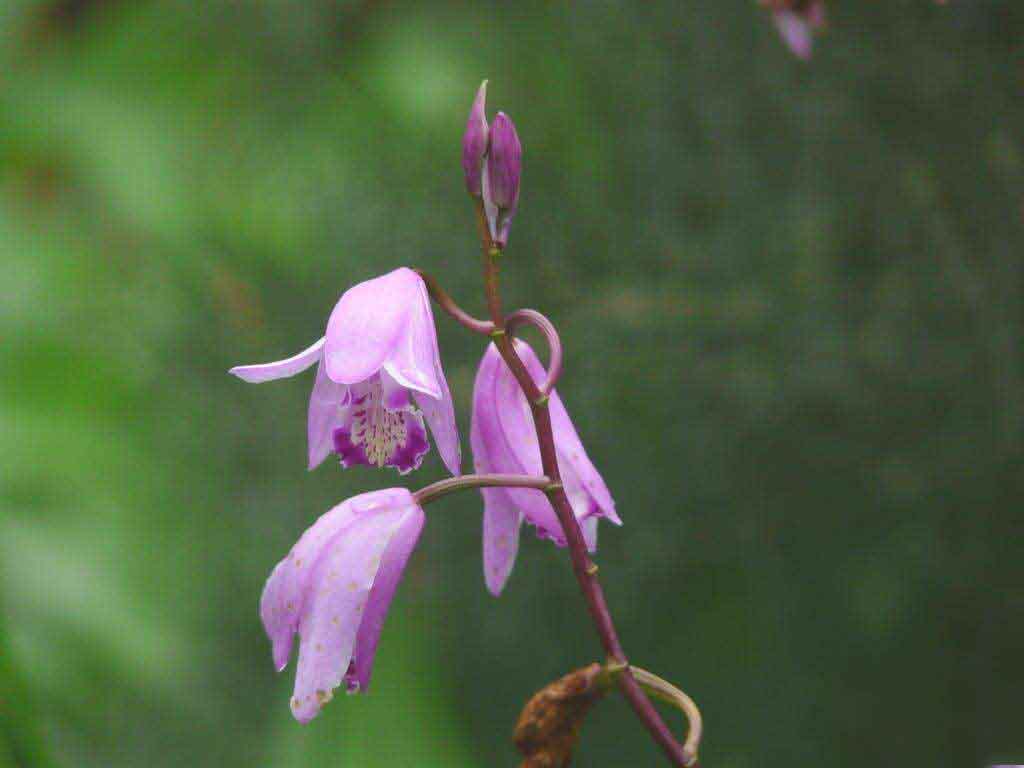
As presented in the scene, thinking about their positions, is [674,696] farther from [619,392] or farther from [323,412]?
[619,392]

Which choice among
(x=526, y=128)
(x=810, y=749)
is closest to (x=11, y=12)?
(x=526, y=128)

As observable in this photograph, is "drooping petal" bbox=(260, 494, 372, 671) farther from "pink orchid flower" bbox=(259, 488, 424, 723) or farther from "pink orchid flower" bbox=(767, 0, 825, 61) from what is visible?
"pink orchid flower" bbox=(767, 0, 825, 61)

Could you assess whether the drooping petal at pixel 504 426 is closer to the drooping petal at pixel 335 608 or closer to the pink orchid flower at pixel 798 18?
the drooping petal at pixel 335 608

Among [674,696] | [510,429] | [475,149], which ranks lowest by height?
[674,696]

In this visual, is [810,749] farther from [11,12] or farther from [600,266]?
[11,12]

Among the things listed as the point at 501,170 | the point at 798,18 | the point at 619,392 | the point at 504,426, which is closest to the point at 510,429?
the point at 504,426

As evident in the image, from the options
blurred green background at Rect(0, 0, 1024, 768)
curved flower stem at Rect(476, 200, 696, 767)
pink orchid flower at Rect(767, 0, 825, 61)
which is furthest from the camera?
blurred green background at Rect(0, 0, 1024, 768)

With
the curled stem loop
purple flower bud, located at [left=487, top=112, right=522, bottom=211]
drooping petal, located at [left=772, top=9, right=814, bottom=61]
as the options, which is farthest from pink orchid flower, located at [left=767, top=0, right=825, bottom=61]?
the curled stem loop
